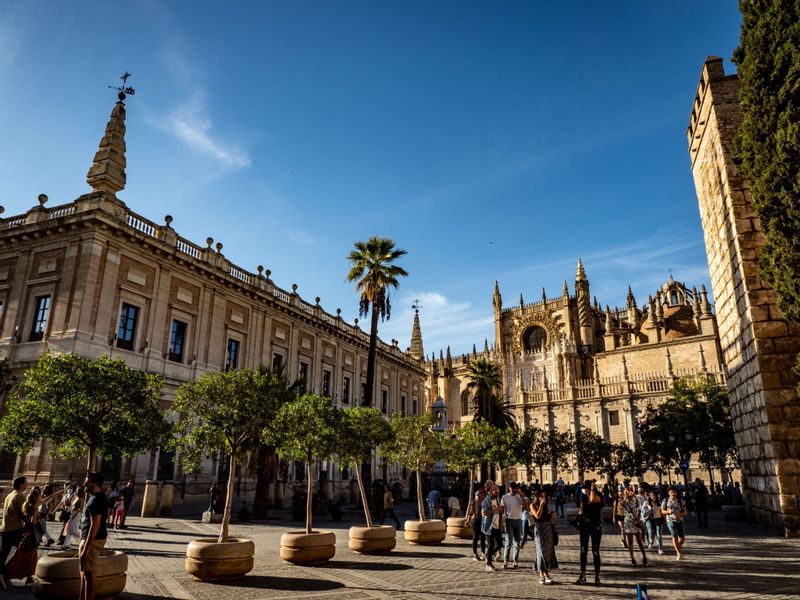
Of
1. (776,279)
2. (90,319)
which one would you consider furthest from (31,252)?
(776,279)

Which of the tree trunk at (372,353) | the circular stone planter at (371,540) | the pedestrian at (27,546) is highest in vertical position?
the tree trunk at (372,353)

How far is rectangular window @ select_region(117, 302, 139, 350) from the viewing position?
21.8 meters

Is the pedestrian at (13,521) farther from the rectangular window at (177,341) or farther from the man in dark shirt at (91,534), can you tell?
the rectangular window at (177,341)

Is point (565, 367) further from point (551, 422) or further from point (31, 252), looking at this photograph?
point (31, 252)

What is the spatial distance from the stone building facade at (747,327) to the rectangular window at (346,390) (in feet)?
82.4

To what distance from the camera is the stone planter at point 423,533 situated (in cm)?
1299

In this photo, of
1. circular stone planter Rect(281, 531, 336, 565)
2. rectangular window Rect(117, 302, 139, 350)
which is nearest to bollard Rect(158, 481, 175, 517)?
rectangular window Rect(117, 302, 139, 350)

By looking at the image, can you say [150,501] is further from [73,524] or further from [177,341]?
[177,341]

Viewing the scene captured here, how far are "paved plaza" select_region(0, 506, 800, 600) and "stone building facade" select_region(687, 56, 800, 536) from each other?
163 centimetres

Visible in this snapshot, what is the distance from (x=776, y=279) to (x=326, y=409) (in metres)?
10.1

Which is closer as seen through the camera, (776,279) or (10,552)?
(10,552)

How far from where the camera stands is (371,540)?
11.2 m

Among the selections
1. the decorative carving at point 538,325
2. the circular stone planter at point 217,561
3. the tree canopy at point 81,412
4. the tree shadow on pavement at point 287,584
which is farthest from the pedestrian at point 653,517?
the decorative carving at point 538,325

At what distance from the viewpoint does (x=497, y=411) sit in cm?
4250
